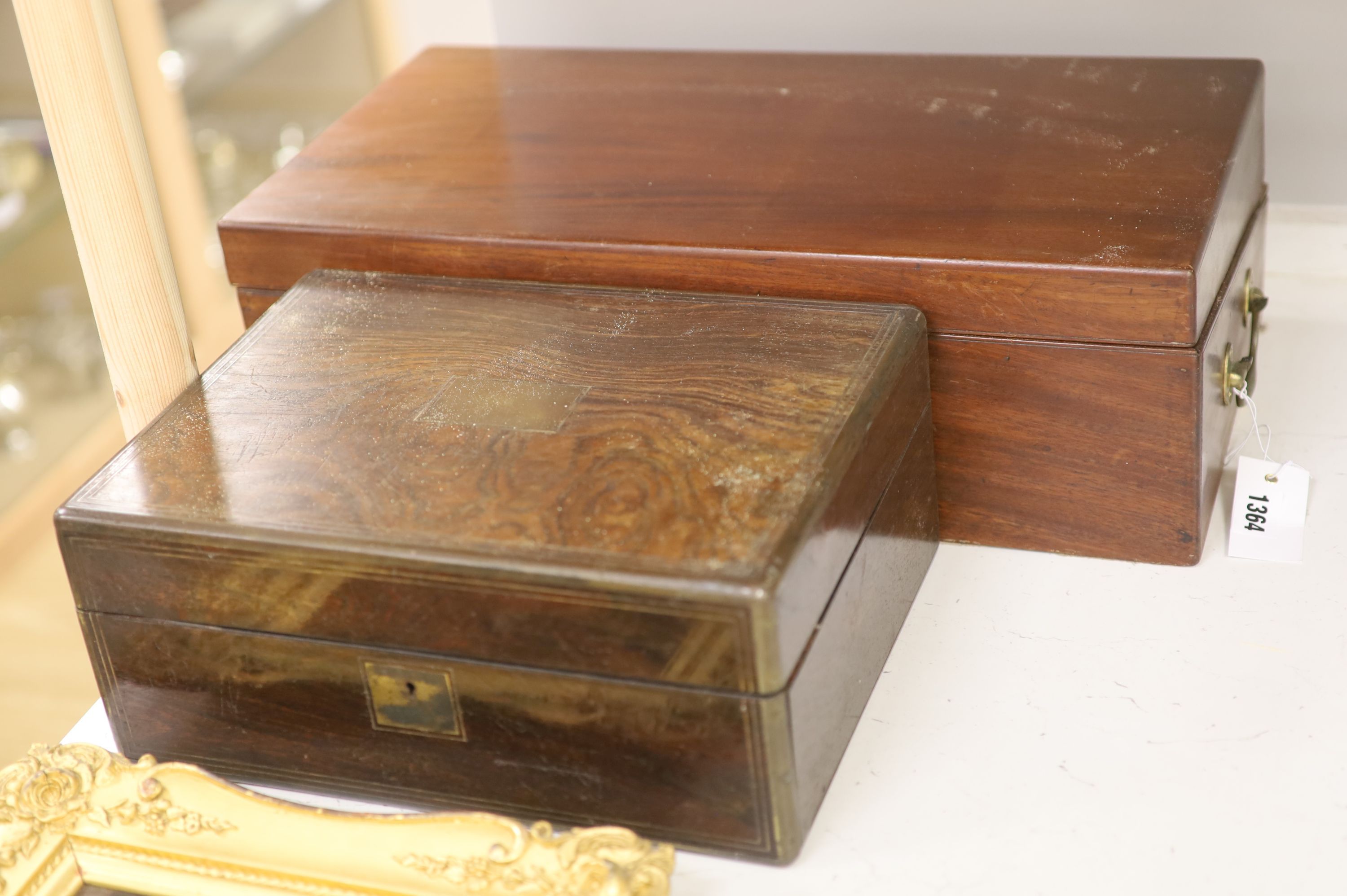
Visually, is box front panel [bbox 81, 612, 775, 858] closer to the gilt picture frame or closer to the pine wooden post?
the gilt picture frame

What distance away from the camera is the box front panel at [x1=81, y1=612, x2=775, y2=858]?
757 millimetres

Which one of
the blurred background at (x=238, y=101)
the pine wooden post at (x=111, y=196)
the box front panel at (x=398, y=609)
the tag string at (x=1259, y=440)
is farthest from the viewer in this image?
the blurred background at (x=238, y=101)

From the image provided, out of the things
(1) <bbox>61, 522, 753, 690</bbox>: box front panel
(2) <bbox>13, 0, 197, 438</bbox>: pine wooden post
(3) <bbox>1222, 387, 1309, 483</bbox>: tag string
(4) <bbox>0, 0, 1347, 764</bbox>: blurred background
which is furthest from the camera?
(4) <bbox>0, 0, 1347, 764</bbox>: blurred background

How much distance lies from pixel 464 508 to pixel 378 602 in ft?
0.21

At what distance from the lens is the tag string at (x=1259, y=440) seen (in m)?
1.01

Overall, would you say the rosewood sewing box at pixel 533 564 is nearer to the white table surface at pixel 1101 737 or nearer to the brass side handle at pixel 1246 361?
the white table surface at pixel 1101 737

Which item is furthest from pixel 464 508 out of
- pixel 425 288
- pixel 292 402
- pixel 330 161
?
pixel 330 161

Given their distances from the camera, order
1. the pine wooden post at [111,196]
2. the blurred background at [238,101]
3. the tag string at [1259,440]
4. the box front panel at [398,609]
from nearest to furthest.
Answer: the box front panel at [398,609], the pine wooden post at [111,196], the tag string at [1259,440], the blurred background at [238,101]

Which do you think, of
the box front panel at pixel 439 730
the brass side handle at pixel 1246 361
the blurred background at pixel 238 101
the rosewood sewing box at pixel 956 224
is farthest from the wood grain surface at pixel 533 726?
the blurred background at pixel 238 101

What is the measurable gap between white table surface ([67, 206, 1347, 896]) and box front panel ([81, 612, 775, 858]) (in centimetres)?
5

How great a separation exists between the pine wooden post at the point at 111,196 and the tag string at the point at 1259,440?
702mm

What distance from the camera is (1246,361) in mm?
1016

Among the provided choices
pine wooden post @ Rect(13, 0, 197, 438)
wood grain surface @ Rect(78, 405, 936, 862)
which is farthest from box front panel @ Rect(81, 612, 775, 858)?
pine wooden post @ Rect(13, 0, 197, 438)

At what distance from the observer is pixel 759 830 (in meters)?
0.77
